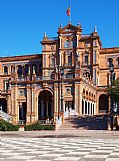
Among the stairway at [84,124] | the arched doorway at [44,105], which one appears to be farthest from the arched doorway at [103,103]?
the stairway at [84,124]

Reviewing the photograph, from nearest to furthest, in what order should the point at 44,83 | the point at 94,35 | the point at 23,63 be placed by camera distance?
the point at 44,83, the point at 94,35, the point at 23,63

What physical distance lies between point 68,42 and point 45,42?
5.30 metres

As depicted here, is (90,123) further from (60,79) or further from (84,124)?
(60,79)

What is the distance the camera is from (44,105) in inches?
2352

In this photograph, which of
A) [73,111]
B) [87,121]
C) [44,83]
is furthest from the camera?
[44,83]

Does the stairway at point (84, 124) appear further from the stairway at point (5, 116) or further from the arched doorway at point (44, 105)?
the arched doorway at point (44, 105)

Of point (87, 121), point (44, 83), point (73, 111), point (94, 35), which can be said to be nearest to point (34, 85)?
point (44, 83)

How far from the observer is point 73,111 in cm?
5188

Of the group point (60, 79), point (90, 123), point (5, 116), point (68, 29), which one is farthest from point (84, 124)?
point (68, 29)

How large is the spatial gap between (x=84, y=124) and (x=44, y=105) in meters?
17.9

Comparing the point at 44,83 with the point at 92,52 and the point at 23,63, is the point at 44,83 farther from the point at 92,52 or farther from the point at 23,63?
the point at 23,63

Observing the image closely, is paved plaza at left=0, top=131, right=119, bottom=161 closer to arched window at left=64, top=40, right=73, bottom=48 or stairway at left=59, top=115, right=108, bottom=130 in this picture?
stairway at left=59, top=115, right=108, bottom=130

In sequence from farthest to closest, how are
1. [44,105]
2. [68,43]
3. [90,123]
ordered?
1. [68,43]
2. [44,105]
3. [90,123]

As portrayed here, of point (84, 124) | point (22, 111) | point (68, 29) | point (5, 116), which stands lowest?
point (84, 124)
